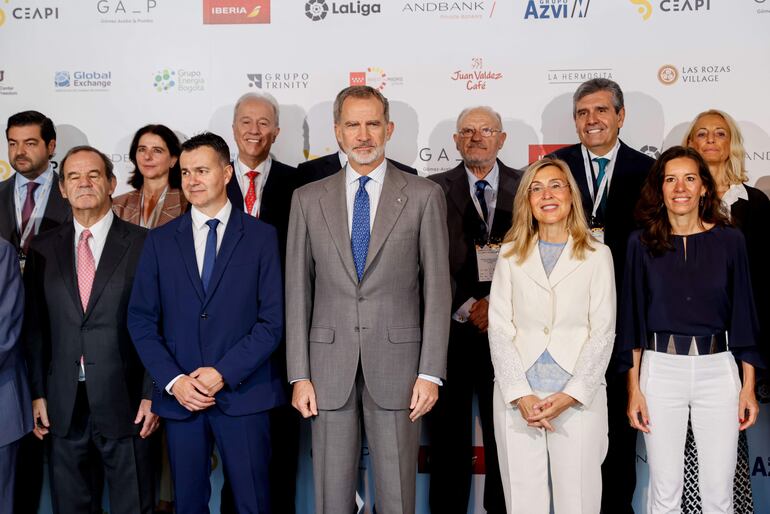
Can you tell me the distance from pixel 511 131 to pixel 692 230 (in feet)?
5.28

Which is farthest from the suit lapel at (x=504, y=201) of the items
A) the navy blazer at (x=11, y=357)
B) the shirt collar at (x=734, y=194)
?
the navy blazer at (x=11, y=357)

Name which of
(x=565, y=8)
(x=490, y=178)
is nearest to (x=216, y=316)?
(x=490, y=178)

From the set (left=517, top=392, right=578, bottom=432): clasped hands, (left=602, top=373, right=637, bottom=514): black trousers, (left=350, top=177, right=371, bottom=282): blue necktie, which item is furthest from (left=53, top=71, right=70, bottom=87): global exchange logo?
(left=602, top=373, right=637, bottom=514): black trousers

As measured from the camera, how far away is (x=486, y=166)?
4219 millimetres

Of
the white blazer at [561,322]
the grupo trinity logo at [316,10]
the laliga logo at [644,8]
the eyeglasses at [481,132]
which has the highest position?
the grupo trinity logo at [316,10]

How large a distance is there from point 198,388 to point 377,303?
78 cm

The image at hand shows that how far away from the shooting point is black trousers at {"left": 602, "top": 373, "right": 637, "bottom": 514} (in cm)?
388

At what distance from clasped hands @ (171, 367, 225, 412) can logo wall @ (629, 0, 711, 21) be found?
326 centimetres

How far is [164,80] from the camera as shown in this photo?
4.73m

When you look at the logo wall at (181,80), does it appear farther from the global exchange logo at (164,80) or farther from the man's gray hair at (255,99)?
the man's gray hair at (255,99)

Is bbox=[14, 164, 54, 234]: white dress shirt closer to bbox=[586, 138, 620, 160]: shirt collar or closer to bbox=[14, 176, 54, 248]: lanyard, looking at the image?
bbox=[14, 176, 54, 248]: lanyard

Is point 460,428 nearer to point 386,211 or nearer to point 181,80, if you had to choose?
point 386,211

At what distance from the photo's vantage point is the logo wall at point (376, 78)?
4664 millimetres

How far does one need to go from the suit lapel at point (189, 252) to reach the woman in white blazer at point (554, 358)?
1.21 metres
